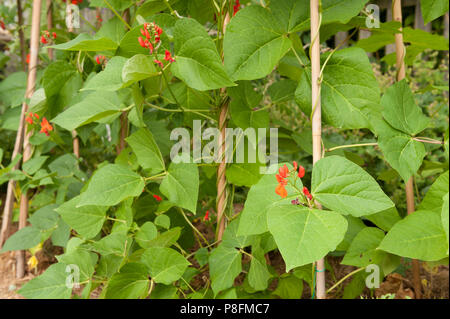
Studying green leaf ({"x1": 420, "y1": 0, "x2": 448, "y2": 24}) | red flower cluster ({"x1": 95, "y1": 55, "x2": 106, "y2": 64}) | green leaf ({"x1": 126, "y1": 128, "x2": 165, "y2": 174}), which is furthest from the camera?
red flower cluster ({"x1": 95, "y1": 55, "x2": 106, "y2": 64})

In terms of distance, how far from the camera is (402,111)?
0.81 metres

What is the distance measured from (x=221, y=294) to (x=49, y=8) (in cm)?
133

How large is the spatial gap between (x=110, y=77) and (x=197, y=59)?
18 centimetres

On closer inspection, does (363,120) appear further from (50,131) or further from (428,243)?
(50,131)

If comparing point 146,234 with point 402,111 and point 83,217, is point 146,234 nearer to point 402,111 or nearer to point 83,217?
point 83,217

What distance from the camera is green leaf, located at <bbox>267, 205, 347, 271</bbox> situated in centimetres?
62

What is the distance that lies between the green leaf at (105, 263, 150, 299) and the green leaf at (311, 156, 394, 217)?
449mm

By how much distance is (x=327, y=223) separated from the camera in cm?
66

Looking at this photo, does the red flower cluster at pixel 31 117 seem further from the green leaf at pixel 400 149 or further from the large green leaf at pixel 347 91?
the green leaf at pixel 400 149

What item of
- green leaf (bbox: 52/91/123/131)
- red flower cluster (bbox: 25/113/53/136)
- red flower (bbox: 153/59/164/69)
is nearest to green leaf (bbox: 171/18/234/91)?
red flower (bbox: 153/59/164/69)

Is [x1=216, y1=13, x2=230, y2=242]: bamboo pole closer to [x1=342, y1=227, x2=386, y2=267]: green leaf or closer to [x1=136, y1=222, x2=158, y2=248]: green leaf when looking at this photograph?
[x1=136, y1=222, x2=158, y2=248]: green leaf

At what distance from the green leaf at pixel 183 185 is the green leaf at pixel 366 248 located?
0.34m
